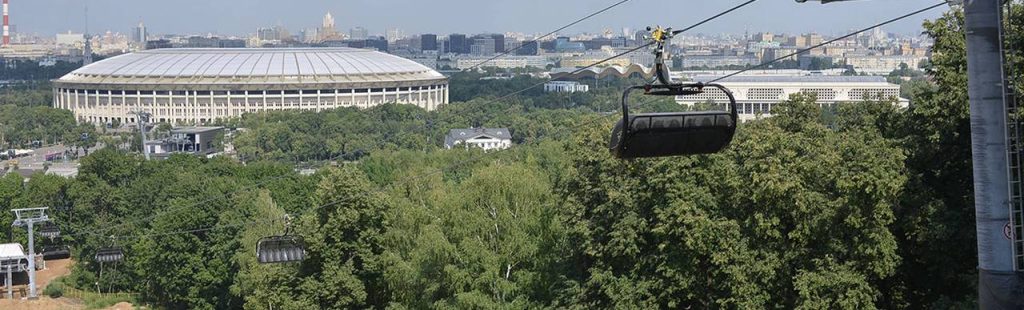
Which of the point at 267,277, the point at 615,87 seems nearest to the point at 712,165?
the point at 267,277

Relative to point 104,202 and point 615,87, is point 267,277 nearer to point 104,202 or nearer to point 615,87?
point 104,202

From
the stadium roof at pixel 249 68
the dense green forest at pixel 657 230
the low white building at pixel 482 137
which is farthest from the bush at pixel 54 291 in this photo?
the stadium roof at pixel 249 68

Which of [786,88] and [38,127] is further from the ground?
[786,88]

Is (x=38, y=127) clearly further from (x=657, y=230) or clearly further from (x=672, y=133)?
(x=672, y=133)

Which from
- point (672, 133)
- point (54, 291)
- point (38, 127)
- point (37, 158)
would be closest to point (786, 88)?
point (38, 127)

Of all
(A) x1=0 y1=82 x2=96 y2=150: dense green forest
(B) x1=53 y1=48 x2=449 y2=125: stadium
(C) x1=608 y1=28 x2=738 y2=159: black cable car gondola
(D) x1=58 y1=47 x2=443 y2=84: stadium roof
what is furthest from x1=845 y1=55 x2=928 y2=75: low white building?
(C) x1=608 y1=28 x2=738 y2=159: black cable car gondola

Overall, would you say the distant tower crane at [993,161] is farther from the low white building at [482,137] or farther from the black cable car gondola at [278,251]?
the low white building at [482,137]
